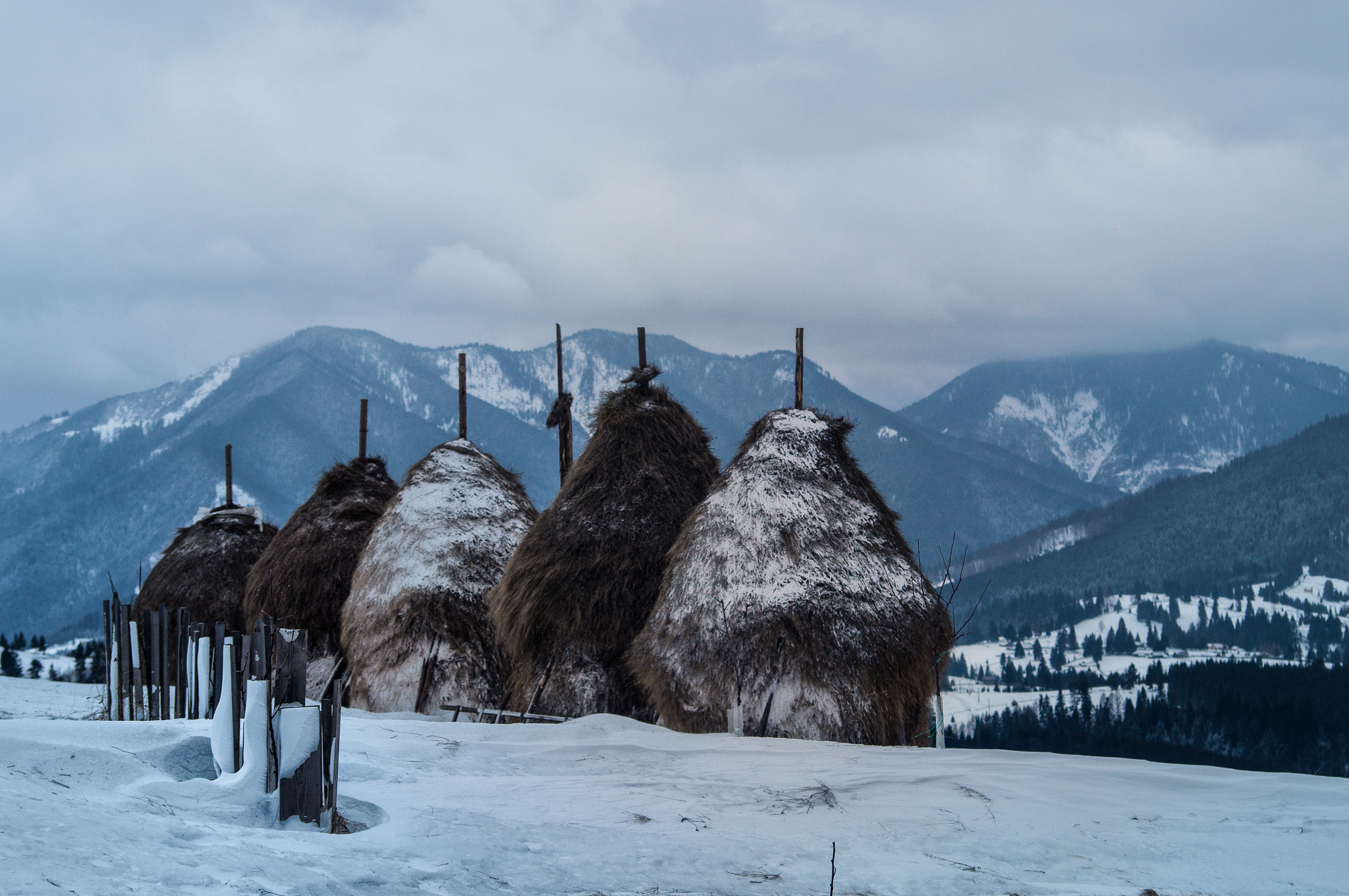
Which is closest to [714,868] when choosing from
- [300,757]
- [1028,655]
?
[300,757]

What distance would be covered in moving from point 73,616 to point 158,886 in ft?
703

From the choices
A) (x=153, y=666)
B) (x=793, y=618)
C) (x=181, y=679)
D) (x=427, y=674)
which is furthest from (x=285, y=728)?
(x=427, y=674)

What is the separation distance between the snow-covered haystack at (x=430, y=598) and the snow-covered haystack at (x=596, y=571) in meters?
0.82

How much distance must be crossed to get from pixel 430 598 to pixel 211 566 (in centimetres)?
772

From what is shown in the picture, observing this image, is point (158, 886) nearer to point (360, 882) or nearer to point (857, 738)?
point (360, 882)

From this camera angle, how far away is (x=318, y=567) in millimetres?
16922

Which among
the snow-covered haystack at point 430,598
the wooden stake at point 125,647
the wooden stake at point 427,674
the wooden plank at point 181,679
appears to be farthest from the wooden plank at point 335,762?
the snow-covered haystack at point 430,598

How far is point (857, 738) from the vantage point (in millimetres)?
10797

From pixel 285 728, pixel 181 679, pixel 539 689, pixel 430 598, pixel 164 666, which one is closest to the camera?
pixel 285 728

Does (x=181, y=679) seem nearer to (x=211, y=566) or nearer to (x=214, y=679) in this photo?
(x=214, y=679)

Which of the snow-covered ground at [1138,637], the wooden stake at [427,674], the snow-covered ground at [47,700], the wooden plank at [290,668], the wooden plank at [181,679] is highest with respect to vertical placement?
the wooden plank at [290,668]

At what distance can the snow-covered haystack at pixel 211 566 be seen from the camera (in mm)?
19156

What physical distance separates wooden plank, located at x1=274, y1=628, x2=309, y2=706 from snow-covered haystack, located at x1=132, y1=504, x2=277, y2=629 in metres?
13.9

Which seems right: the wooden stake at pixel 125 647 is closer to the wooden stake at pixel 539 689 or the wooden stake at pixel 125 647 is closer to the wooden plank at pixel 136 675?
the wooden plank at pixel 136 675
